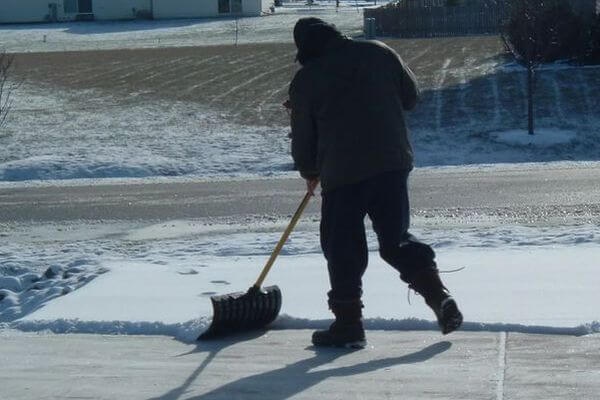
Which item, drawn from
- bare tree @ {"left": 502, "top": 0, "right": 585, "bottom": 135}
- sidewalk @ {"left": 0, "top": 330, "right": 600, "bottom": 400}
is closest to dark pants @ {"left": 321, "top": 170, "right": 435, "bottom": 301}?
sidewalk @ {"left": 0, "top": 330, "right": 600, "bottom": 400}

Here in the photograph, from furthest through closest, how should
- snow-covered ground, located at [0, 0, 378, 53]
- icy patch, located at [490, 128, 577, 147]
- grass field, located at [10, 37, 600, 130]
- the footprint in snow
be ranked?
snow-covered ground, located at [0, 0, 378, 53] < grass field, located at [10, 37, 600, 130] < icy patch, located at [490, 128, 577, 147] < the footprint in snow

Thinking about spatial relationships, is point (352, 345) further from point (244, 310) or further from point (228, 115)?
point (228, 115)

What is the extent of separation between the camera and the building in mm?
64062

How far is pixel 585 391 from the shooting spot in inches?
231

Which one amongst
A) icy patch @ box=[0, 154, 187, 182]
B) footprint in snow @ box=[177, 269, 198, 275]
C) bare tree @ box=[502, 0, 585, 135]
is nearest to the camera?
footprint in snow @ box=[177, 269, 198, 275]

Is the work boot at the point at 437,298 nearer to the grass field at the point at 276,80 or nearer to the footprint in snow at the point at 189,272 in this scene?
the footprint in snow at the point at 189,272

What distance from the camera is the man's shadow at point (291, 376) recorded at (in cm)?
609

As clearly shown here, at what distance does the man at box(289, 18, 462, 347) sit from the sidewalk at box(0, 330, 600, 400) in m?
0.26

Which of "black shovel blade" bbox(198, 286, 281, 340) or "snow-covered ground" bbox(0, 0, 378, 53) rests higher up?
"black shovel blade" bbox(198, 286, 281, 340)

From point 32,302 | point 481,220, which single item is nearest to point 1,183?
point 481,220

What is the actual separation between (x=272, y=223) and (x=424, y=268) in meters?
6.45

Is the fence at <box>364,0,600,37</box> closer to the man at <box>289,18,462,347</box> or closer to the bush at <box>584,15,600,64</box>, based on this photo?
the bush at <box>584,15,600,64</box>

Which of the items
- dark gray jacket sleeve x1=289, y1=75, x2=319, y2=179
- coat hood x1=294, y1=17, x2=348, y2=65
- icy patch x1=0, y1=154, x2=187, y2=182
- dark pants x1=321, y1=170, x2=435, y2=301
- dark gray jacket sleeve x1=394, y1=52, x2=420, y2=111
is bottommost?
icy patch x1=0, y1=154, x2=187, y2=182

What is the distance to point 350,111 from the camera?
6766mm
